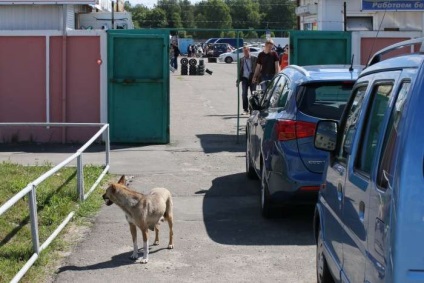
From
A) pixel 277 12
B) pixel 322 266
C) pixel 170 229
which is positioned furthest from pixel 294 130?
pixel 277 12

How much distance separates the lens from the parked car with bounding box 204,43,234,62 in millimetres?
64438

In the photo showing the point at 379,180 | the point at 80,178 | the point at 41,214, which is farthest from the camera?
the point at 80,178

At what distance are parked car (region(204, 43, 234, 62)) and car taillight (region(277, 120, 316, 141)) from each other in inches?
2189

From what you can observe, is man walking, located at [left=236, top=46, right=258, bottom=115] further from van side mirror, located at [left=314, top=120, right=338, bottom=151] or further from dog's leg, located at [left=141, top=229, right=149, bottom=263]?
van side mirror, located at [left=314, top=120, right=338, bottom=151]

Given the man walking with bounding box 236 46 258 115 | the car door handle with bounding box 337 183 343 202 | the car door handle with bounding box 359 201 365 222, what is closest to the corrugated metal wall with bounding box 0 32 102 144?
the man walking with bounding box 236 46 258 115

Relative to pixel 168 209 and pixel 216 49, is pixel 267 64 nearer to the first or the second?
pixel 168 209

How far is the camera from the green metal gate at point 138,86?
15508 mm

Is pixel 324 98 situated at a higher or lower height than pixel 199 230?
higher

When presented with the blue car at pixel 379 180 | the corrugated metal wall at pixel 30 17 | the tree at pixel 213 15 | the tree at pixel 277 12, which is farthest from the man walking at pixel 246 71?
the tree at pixel 213 15

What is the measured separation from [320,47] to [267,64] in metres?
2.02

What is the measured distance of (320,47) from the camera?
15859 mm

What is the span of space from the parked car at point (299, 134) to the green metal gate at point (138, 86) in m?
6.44

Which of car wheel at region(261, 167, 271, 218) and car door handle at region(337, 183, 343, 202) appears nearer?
car door handle at region(337, 183, 343, 202)

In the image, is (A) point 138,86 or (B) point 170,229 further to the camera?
(A) point 138,86
